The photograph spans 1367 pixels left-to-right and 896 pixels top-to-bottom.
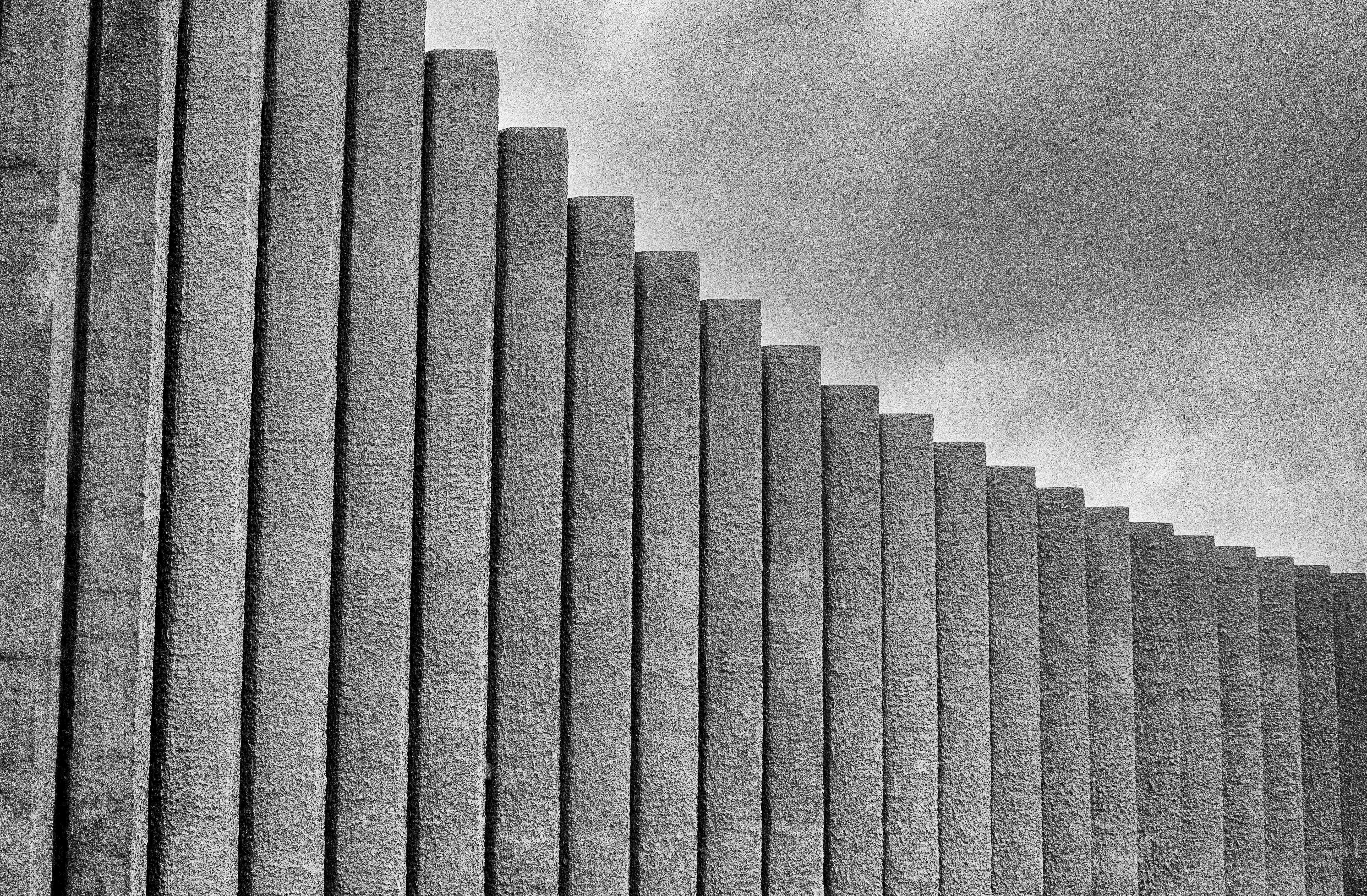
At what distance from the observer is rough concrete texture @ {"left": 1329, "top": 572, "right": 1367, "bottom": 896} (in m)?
5.36

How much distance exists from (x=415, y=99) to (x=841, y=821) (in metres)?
3.04

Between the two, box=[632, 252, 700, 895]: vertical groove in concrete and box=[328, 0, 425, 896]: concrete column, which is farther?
box=[632, 252, 700, 895]: vertical groove in concrete

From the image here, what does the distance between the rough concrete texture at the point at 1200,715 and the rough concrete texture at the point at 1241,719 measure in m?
0.04

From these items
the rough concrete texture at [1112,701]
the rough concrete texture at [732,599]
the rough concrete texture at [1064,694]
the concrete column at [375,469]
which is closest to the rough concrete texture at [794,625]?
the rough concrete texture at [732,599]

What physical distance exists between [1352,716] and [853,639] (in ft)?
7.64

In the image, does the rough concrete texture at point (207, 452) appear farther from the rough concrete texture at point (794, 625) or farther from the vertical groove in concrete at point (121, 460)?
the rough concrete texture at point (794, 625)

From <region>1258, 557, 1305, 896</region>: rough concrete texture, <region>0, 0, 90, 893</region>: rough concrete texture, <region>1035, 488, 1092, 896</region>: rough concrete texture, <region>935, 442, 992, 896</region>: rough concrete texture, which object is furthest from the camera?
Answer: <region>1258, 557, 1305, 896</region>: rough concrete texture

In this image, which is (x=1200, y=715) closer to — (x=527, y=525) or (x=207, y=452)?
(x=527, y=525)

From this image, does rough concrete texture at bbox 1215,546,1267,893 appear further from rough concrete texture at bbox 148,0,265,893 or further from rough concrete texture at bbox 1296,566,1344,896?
rough concrete texture at bbox 148,0,265,893

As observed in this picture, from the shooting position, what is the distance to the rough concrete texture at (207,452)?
161 inches

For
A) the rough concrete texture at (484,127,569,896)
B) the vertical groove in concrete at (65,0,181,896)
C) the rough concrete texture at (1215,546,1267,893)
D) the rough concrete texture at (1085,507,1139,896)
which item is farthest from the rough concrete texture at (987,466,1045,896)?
the vertical groove in concrete at (65,0,181,896)

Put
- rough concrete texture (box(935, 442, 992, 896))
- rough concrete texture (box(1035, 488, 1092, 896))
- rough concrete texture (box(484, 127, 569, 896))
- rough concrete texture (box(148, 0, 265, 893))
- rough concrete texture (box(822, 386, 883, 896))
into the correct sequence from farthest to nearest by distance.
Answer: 1. rough concrete texture (box(1035, 488, 1092, 896))
2. rough concrete texture (box(935, 442, 992, 896))
3. rough concrete texture (box(822, 386, 883, 896))
4. rough concrete texture (box(484, 127, 569, 896))
5. rough concrete texture (box(148, 0, 265, 893))

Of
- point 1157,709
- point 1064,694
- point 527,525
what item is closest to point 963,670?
point 1064,694

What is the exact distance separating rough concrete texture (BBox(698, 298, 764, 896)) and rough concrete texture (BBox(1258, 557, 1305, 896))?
7.35ft
